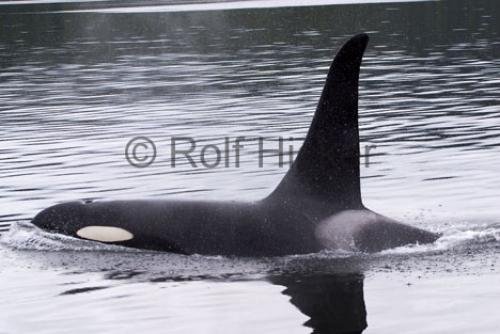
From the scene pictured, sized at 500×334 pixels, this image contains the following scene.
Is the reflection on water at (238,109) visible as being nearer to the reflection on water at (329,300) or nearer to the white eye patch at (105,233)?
the white eye patch at (105,233)

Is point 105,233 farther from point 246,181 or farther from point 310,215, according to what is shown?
point 246,181

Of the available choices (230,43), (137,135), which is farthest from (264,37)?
(137,135)

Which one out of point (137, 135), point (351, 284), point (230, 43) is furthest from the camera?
point (230, 43)

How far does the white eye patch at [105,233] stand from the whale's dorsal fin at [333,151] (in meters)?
1.69

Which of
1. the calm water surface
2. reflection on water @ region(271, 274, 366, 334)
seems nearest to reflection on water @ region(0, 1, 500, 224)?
the calm water surface

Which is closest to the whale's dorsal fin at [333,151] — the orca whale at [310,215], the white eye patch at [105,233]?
the orca whale at [310,215]

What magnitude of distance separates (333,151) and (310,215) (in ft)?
2.35

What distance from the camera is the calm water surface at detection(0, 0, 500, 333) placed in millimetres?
12391

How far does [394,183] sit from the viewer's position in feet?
63.3

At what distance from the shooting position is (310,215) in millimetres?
13945

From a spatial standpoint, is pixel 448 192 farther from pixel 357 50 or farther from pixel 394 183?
pixel 357 50

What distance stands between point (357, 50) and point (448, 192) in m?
5.26

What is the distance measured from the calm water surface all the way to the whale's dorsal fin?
72 cm

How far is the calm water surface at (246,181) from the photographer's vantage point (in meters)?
12.4
